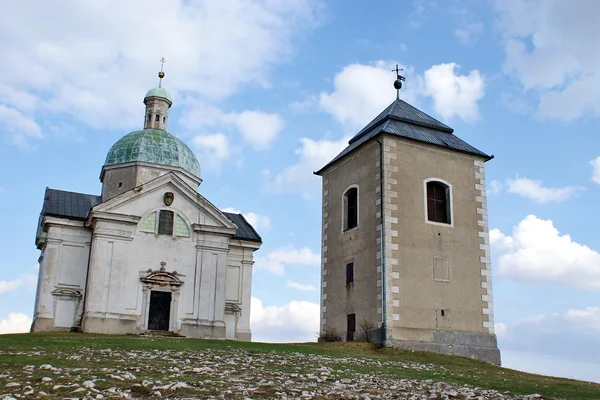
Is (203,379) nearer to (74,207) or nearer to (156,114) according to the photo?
(74,207)

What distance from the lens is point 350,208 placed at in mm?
31156

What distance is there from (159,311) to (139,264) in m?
2.57

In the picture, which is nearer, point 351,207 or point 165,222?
point 351,207

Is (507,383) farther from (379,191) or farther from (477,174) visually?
(477,174)

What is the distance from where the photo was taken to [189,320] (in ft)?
107

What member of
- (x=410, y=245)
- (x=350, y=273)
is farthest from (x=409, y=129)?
(x=350, y=273)

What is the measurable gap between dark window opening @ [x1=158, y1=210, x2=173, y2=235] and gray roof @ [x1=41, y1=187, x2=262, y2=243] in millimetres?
4241

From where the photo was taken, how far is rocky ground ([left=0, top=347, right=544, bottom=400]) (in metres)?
11.0

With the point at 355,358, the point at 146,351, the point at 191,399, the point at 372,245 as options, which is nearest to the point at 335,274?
the point at 372,245

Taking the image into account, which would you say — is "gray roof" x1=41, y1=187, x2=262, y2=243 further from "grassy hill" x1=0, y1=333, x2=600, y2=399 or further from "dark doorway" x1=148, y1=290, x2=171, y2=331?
"grassy hill" x1=0, y1=333, x2=600, y2=399

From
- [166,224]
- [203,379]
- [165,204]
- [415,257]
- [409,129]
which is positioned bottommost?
[203,379]

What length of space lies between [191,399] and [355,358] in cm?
1099

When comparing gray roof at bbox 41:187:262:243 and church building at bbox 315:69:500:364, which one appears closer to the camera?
church building at bbox 315:69:500:364

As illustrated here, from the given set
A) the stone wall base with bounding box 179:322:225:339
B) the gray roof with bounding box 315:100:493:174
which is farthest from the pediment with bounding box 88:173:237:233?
the gray roof with bounding box 315:100:493:174
